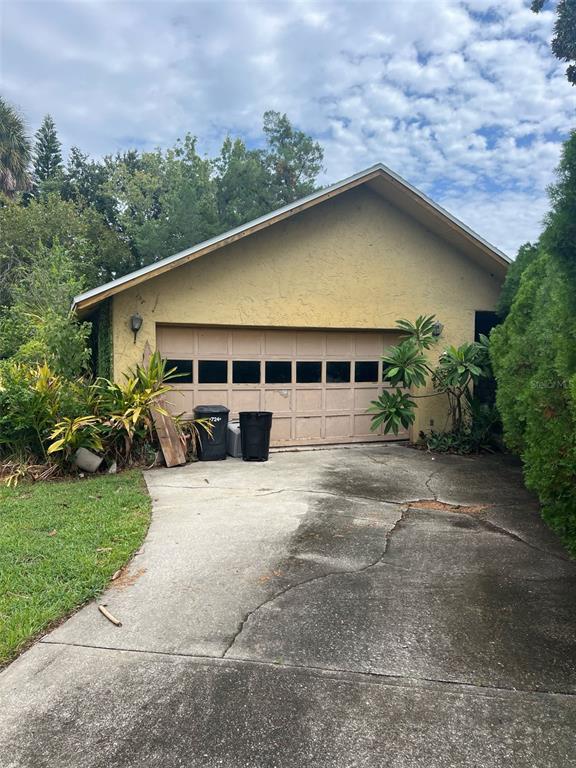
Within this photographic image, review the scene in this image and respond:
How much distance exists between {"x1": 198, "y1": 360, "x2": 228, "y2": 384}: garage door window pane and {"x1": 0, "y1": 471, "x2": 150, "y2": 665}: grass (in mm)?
2677

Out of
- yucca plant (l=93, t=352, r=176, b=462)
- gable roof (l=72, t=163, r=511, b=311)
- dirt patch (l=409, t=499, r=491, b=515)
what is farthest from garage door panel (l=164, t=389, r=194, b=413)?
dirt patch (l=409, t=499, r=491, b=515)

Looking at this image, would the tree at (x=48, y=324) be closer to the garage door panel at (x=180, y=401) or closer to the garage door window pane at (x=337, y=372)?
the garage door panel at (x=180, y=401)

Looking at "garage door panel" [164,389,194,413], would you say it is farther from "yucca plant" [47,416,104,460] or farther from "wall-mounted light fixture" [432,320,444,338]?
"wall-mounted light fixture" [432,320,444,338]

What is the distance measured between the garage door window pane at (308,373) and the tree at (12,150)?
59.1 feet

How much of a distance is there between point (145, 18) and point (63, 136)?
92.7ft

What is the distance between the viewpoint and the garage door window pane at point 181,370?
29.4ft

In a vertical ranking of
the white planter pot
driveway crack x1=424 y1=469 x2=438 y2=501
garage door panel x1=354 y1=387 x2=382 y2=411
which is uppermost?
garage door panel x1=354 y1=387 x2=382 y2=411

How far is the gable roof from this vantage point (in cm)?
795

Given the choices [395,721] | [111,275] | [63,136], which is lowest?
[395,721]

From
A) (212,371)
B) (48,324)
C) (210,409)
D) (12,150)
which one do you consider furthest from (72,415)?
(12,150)

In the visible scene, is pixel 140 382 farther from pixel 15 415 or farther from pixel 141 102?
pixel 141 102

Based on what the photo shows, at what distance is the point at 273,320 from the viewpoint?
9297mm

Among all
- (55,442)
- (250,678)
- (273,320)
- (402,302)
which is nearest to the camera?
(250,678)

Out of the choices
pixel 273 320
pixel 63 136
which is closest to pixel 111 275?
pixel 63 136
